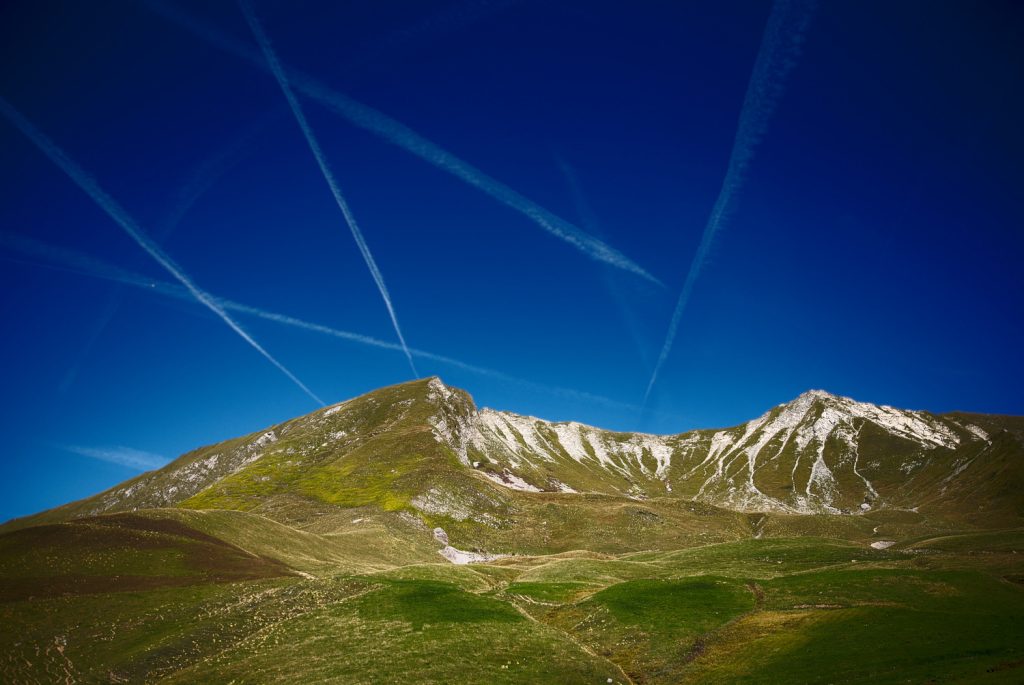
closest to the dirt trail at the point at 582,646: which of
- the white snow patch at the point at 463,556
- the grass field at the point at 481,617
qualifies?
the grass field at the point at 481,617

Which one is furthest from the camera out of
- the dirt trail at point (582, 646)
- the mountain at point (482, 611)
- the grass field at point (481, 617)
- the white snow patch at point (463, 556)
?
the white snow patch at point (463, 556)

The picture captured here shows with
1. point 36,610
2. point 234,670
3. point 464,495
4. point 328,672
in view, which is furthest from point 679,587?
point 464,495

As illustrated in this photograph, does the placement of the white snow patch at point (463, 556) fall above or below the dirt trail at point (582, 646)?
above

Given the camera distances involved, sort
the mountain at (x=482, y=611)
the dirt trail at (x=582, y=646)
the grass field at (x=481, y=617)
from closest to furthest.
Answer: the grass field at (x=481, y=617) → the mountain at (x=482, y=611) → the dirt trail at (x=582, y=646)

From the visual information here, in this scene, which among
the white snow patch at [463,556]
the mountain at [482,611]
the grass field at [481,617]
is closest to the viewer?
the grass field at [481,617]

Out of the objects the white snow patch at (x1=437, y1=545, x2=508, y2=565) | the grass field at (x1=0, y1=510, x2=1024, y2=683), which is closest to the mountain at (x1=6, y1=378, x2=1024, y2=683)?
the grass field at (x1=0, y1=510, x2=1024, y2=683)

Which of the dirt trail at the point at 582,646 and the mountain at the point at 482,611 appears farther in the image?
the dirt trail at the point at 582,646

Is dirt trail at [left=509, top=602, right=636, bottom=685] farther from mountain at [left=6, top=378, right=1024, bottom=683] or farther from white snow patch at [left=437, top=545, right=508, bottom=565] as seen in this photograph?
white snow patch at [left=437, top=545, right=508, bottom=565]

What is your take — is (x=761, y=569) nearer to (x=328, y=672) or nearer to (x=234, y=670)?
(x=328, y=672)

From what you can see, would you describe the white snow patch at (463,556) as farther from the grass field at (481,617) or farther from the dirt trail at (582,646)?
the dirt trail at (582,646)

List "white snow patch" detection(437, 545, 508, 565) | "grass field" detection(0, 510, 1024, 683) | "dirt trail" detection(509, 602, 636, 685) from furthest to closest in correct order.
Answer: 1. "white snow patch" detection(437, 545, 508, 565)
2. "dirt trail" detection(509, 602, 636, 685)
3. "grass field" detection(0, 510, 1024, 683)

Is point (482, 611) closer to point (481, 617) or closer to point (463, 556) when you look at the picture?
point (481, 617)
